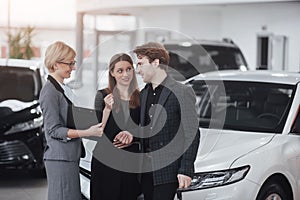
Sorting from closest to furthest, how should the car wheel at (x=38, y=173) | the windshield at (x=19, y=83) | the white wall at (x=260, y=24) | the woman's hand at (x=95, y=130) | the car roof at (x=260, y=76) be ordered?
the woman's hand at (x=95, y=130) → the car roof at (x=260, y=76) → the car wheel at (x=38, y=173) → the windshield at (x=19, y=83) → the white wall at (x=260, y=24)

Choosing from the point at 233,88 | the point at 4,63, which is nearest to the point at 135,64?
the point at 233,88

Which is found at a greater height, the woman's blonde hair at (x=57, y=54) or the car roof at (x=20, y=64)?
the woman's blonde hair at (x=57, y=54)

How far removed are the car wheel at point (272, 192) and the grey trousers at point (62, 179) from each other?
63.5 inches

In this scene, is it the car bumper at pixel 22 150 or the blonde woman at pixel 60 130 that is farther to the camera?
the car bumper at pixel 22 150

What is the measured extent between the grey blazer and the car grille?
144 inches

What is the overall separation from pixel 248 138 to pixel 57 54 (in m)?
2.10

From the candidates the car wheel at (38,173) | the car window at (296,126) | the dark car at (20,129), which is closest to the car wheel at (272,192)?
the car window at (296,126)

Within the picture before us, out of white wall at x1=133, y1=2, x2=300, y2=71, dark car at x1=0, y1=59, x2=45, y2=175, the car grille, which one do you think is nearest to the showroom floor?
dark car at x1=0, y1=59, x2=45, y2=175

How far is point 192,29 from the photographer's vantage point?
20.8 metres

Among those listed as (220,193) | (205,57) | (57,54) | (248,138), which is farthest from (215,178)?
(205,57)

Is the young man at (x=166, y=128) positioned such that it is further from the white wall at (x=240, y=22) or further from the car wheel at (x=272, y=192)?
the white wall at (x=240, y=22)

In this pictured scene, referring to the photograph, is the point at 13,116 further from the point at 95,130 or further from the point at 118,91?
the point at 95,130

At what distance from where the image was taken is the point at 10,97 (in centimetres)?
858

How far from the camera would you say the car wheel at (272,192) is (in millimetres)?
5359
